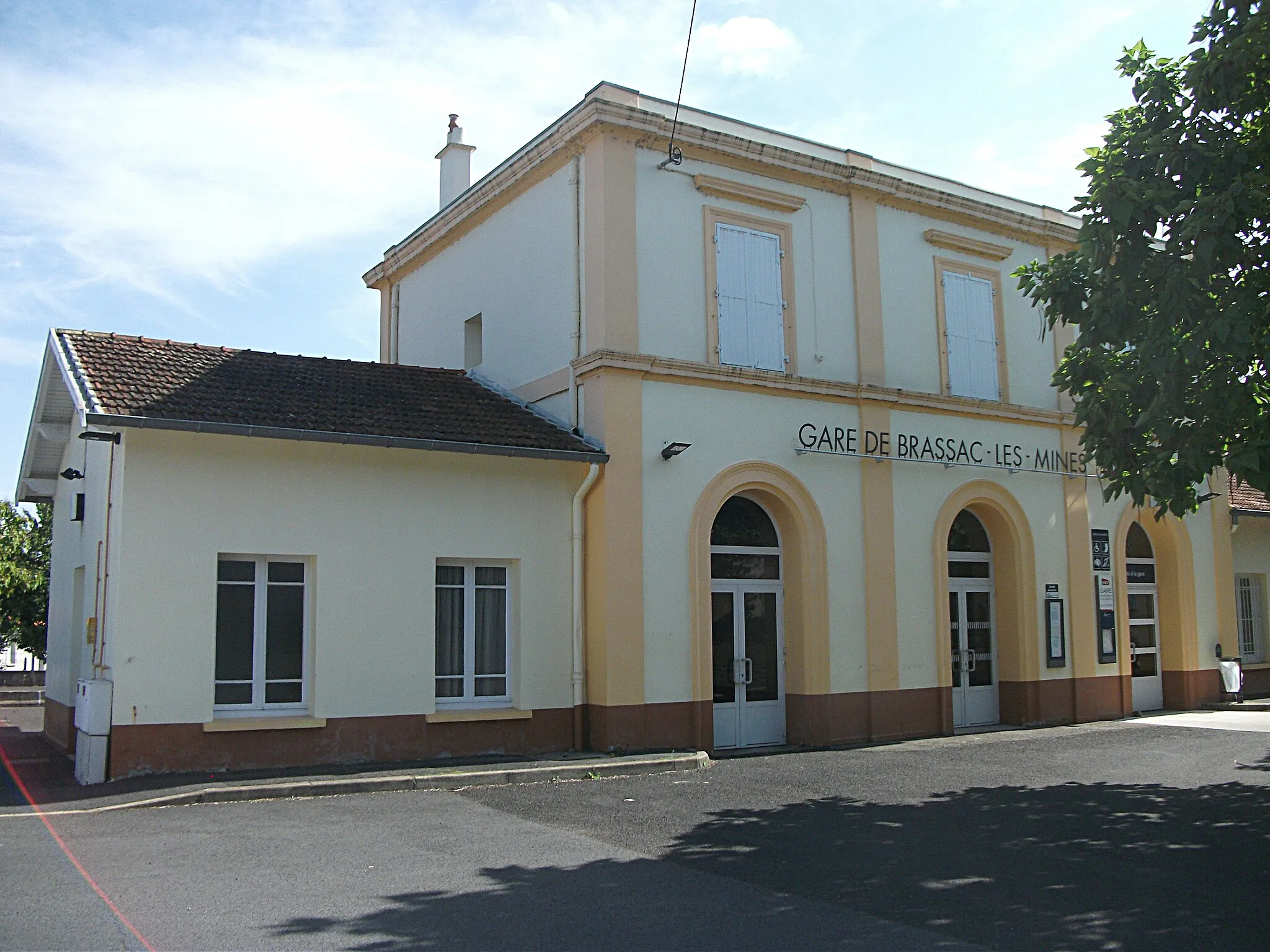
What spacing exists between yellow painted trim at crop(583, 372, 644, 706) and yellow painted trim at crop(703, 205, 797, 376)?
4.39ft

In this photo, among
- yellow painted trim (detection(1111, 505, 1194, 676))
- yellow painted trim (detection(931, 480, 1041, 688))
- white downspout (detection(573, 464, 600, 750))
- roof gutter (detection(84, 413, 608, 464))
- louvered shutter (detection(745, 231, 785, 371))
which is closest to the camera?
roof gutter (detection(84, 413, 608, 464))

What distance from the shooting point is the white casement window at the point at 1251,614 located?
2095cm

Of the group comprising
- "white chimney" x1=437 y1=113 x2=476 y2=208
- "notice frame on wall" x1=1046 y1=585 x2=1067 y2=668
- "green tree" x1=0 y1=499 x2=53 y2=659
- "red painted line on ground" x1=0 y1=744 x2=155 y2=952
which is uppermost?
"white chimney" x1=437 y1=113 x2=476 y2=208

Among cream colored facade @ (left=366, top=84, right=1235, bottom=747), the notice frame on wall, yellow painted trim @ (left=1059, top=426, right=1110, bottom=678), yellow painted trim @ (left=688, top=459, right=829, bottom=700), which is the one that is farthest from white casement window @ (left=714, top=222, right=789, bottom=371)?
the notice frame on wall

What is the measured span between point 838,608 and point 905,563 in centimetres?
135

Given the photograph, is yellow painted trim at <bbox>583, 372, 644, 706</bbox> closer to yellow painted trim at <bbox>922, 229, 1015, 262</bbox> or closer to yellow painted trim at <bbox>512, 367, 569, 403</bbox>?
yellow painted trim at <bbox>512, 367, 569, 403</bbox>

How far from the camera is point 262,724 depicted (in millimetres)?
→ 11367

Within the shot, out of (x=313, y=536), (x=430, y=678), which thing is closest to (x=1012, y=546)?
(x=430, y=678)

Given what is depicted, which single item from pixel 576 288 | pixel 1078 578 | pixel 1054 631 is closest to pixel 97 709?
pixel 576 288

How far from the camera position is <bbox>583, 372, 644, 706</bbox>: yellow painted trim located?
12898mm

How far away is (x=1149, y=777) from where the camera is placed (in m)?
11.6

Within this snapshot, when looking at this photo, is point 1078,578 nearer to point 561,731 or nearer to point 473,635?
point 561,731

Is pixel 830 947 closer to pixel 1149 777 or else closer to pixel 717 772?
pixel 717 772

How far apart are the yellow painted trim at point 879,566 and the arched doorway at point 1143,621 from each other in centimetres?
542
